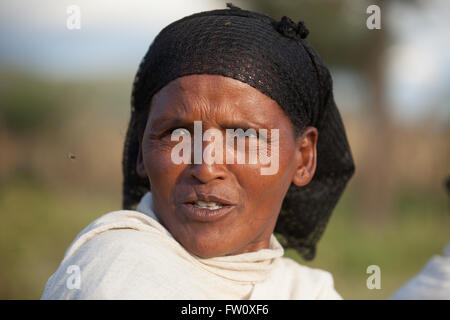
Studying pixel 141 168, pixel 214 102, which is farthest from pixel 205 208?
pixel 141 168

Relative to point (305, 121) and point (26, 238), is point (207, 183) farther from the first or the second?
point (26, 238)

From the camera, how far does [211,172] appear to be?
6.36ft

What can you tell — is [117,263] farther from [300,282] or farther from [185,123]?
[300,282]

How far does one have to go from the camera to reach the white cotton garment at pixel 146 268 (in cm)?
169

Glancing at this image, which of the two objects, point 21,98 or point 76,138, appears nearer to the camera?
point 76,138

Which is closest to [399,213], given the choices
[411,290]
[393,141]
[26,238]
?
[393,141]

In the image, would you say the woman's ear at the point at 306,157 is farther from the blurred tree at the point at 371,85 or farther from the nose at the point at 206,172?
the blurred tree at the point at 371,85

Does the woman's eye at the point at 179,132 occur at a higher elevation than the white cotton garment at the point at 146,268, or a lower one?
higher

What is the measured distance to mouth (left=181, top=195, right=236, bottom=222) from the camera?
199 centimetres

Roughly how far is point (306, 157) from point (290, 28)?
567mm

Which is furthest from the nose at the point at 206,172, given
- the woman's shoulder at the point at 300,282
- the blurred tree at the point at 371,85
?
the blurred tree at the point at 371,85

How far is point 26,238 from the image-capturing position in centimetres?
585

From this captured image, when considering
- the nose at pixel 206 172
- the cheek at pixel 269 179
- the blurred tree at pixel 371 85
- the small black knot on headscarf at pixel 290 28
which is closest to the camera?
the nose at pixel 206 172
